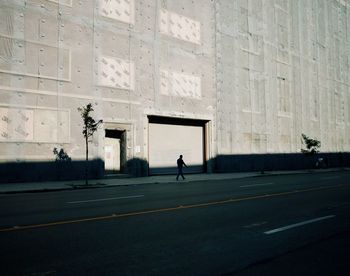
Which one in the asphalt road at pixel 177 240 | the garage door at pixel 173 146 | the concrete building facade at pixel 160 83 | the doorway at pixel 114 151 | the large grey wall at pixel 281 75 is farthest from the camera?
the large grey wall at pixel 281 75

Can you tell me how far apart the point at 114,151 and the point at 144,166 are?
2.52 m

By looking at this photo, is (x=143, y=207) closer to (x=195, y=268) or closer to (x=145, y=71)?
(x=195, y=268)

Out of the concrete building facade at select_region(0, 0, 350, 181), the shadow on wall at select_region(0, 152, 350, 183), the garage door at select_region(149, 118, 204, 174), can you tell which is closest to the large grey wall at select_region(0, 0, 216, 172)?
the concrete building facade at select_region(0, 0, 350, 181)

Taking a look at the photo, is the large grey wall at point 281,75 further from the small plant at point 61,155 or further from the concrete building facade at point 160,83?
the small plant at point 61,155

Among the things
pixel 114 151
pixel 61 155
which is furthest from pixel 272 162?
pixel 61 155

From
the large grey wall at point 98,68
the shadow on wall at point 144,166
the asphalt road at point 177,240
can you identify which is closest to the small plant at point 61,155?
the shadow on wall at point 144,166

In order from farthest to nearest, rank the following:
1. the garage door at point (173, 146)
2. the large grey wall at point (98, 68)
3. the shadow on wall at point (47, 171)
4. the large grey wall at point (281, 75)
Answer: the large grey wall at point (281, 75) → the garage door at point (173, 146) → the large grey wall at point (98, 68) → the shadow on wall at point (47, 171)

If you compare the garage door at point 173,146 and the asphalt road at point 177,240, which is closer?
the asphalt road at point 177,240

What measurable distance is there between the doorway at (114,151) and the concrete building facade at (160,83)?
0.25 ft

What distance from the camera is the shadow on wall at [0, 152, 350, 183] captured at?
22.6 m

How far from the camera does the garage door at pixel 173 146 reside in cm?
3112

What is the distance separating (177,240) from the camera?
636 centimetres

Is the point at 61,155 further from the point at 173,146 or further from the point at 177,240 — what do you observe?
the point at 177,240

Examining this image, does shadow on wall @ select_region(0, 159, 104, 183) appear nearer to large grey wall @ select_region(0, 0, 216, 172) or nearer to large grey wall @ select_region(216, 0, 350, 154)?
large grey wall @ select_region(0, 0, 216, 172)
